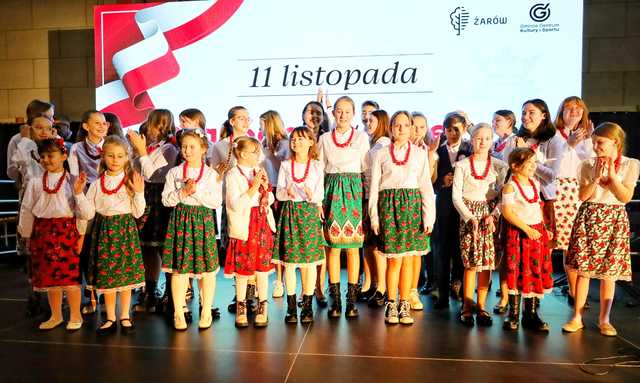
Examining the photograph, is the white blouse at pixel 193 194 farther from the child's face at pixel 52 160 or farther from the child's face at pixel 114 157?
the child's face at pixel 52 160

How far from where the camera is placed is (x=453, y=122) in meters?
3.58

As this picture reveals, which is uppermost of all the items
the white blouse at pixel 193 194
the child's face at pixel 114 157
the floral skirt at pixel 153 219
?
the child's face at pixel 114 157

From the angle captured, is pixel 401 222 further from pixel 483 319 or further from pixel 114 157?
pixel 114 157

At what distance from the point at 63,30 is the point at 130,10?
1.53m

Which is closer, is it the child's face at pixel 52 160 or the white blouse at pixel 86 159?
the child's face at pixel 52 160

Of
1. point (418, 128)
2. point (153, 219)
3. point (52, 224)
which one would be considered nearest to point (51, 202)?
point (52, 224)

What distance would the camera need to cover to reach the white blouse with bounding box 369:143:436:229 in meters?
3.13

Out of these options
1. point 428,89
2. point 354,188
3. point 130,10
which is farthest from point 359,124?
point 130,10

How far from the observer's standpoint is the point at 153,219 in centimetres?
343

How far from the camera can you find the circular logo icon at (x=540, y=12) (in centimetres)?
491

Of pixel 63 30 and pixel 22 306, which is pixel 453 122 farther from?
pixel 63 30

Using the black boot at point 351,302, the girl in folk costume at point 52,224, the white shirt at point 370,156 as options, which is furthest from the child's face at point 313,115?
the girl in folk costume at point 52,224

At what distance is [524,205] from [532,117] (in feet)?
2.45

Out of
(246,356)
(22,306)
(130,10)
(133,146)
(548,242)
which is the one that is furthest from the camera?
(130,10)
